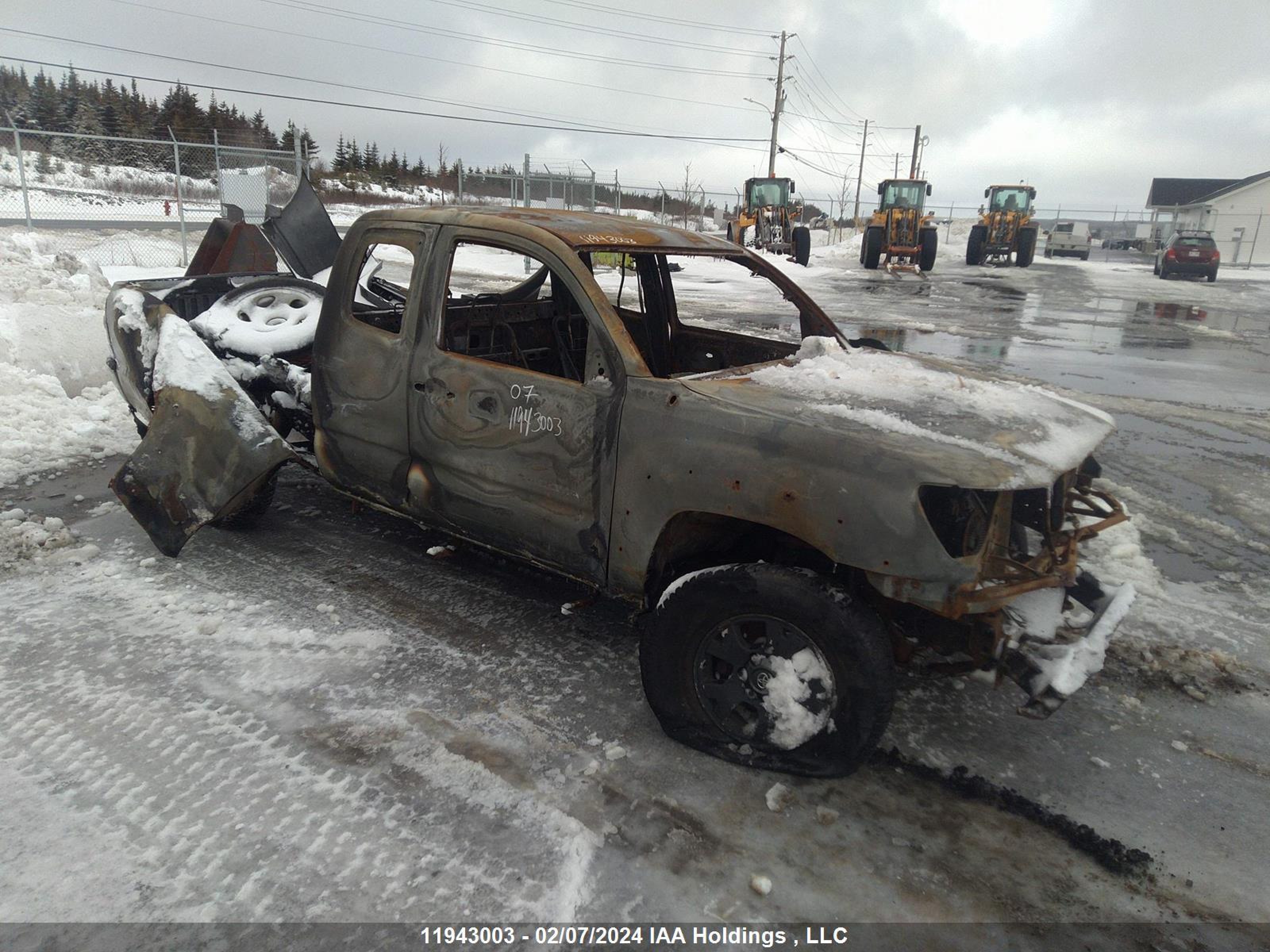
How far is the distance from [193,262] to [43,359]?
1458 mm

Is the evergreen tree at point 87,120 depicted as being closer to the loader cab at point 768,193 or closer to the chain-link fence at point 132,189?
the chain-link fence at point 132,189

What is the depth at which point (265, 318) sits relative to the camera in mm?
5094

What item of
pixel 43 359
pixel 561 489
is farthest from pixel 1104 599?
pixel 43 359

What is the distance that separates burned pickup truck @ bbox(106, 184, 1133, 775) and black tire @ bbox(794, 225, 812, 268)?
922 inches

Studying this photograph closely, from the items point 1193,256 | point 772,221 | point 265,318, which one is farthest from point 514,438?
point 1193,256

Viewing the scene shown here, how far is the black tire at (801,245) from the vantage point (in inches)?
1033

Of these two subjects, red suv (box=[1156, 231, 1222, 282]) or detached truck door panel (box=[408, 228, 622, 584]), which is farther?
red suv (box=[1156, 231, 1222, 282])

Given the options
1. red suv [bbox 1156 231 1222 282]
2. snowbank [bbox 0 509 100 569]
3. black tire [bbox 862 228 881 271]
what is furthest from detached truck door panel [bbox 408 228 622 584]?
red suv [bbox 1156 231 1222 282]

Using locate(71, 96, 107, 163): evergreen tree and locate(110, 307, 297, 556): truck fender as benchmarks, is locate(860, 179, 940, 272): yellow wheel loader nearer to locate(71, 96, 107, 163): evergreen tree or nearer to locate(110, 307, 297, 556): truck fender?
locate(110, 307, 297, 556): truck fender

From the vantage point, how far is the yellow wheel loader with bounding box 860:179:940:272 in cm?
2634

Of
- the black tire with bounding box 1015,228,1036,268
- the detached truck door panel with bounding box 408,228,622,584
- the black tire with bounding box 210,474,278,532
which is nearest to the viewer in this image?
the detached truck door panel with bounding box 408,228,622,584

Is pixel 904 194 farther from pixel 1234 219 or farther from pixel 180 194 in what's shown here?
pixel 1234 219

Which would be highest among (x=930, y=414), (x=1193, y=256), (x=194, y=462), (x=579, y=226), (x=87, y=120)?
(x=87, y=120)

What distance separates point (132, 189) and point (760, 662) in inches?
1336
